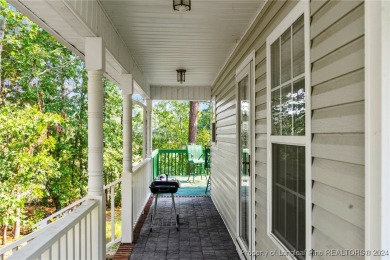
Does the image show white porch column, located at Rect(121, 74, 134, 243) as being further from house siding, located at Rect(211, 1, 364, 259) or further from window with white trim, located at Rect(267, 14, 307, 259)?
house siding, located at Rect(211, 1, 364, 259)

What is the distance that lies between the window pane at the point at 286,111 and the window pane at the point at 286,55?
0.09m

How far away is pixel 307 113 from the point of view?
190 centimetres

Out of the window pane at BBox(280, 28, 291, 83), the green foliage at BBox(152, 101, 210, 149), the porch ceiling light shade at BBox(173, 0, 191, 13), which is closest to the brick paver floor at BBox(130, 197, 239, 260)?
the window pane at BBox(280, 28, 291, 83)

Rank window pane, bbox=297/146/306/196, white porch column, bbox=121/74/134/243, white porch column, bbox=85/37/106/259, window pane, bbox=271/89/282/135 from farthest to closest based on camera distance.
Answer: white porch column, bbox=121/74/134/243 < white porch column, bbox=85/37/106/259 < window pane, bbox=271/89/282/135 < window pane, bbox=297/146/306/196

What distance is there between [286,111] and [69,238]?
1720 mm

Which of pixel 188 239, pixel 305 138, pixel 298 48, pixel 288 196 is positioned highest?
pixel 298 48

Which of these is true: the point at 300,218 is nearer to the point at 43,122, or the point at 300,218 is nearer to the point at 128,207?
the point at 128,207

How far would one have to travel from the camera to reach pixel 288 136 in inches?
89.2

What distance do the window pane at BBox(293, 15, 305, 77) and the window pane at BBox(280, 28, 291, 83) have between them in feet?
0.35

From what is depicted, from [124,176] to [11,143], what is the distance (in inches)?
172

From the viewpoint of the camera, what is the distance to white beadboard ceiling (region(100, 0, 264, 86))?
2.97m

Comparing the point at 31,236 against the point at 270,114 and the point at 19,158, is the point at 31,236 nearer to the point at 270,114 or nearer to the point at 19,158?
the point at 270,114

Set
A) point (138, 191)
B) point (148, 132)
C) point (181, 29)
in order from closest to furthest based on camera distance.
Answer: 1. point (181, 29)
2. point (138, 191)
3. point (148, 132)

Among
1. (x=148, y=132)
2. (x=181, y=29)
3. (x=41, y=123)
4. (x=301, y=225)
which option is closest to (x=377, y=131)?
(x=301, y=225)
